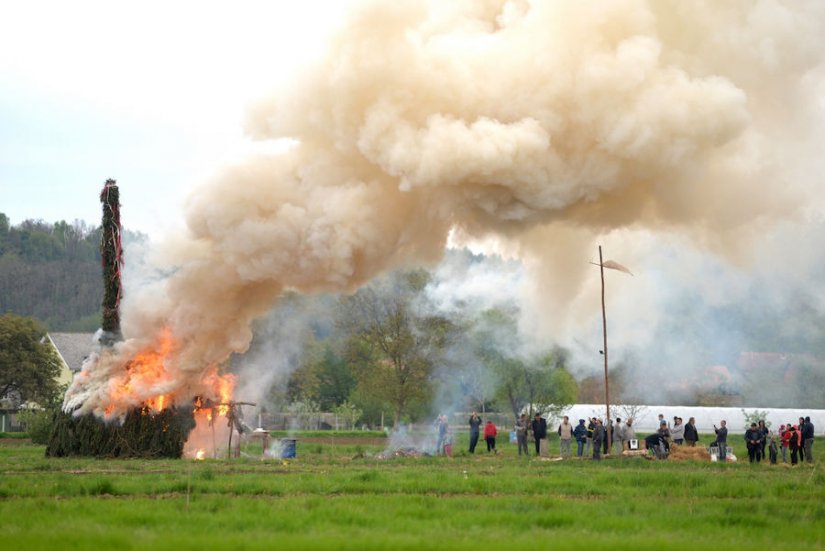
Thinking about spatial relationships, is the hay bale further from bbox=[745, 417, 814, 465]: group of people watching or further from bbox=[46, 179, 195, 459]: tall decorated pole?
bbox=[46, 179, 195, 459]: tall decorated pole

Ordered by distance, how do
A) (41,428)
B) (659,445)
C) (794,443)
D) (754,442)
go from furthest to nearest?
1. (41,428)
2. (794,443)
3. (754,442)
4. (659,445)

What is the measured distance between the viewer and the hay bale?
34.7 m

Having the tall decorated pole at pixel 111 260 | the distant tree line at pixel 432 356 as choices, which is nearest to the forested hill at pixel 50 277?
the distant tree line at pixel 432 356

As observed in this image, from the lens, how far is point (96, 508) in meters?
17.3

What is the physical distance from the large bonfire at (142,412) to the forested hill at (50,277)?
97.5 m

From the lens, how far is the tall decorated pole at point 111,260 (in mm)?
36878

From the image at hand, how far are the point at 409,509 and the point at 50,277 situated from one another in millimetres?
136152

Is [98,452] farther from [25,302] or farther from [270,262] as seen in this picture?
[25,302]

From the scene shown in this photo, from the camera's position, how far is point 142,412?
115 feet

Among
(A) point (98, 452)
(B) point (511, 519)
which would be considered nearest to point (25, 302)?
(A) point (98, 452)

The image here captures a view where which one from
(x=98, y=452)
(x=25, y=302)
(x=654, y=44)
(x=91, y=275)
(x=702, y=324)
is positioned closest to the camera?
(x=654, y=44)

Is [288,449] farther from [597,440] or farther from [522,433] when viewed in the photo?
[597,440]

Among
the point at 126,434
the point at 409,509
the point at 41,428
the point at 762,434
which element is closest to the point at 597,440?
the point at 762,434

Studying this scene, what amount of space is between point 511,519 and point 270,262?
670 inches
